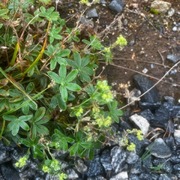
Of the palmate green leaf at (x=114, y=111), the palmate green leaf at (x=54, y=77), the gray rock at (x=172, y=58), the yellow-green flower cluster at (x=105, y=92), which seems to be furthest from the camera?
the gray rock at (x=172, y=58)

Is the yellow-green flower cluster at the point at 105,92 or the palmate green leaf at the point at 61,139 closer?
the yellow-green flower cluster at the point at 105,92

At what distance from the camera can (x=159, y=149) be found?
9.18 feet

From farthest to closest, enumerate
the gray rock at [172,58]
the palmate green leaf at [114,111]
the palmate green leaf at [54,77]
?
1. the gray rock at [172,58]
2. the palmate green leaf at [114,111]
3. the palmate green leaf at [54,77]

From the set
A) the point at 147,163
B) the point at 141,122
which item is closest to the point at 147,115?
the point at 141,122

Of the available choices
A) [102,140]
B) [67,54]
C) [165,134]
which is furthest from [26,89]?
[165,134]

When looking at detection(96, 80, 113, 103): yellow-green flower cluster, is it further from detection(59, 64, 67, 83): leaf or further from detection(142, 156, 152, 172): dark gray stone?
detection(142, 156, 152, 172): dark gray stone

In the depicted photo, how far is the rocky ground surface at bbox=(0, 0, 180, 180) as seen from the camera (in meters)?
2.70

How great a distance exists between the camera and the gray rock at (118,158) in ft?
8.86

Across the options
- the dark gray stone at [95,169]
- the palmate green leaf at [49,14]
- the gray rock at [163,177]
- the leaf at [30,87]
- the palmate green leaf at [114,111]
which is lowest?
the gray rock at [163,177]

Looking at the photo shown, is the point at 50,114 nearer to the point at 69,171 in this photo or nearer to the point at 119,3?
the point at 69,171

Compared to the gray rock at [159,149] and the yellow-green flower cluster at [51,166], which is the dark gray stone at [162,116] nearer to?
the gray rock at [159,149]

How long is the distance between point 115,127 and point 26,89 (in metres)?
0.62

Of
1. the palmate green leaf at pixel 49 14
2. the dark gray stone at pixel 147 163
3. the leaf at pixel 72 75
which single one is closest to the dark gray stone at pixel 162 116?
the dark gray stone at pixel 147 163

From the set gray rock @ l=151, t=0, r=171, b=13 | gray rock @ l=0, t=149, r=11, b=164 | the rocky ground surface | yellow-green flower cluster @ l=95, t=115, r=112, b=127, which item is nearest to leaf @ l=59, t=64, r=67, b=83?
yellow-green flower cluster @ l=95, t=115, r=112, b=127
